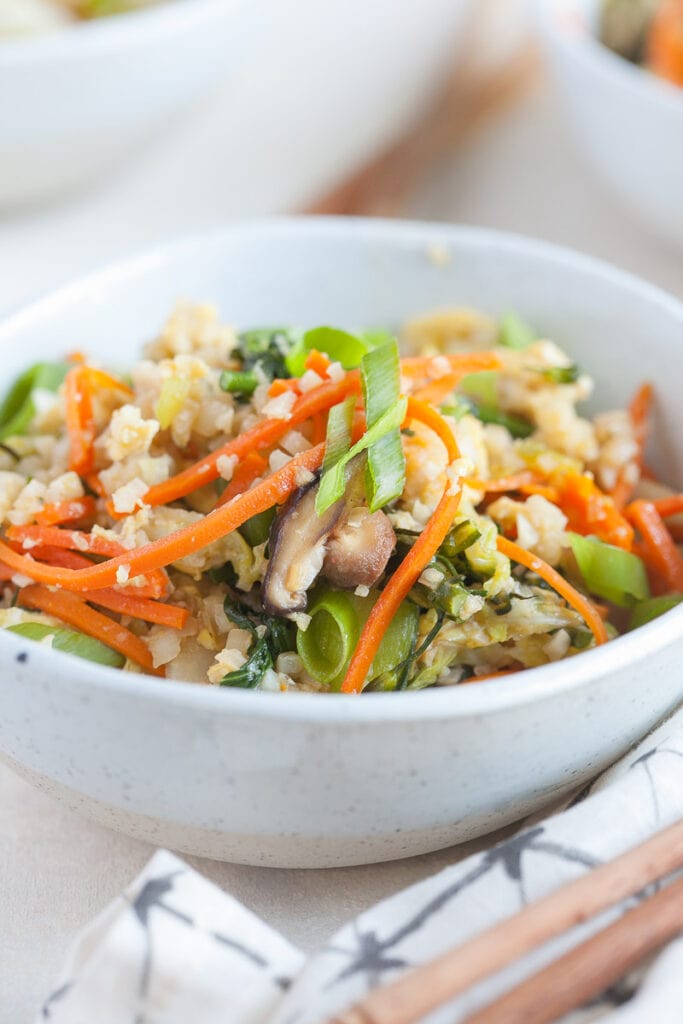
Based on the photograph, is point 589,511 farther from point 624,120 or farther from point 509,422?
point 624,120

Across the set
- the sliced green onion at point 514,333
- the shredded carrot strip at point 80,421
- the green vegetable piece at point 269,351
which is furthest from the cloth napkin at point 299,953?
the sliced green onion at point 514,333

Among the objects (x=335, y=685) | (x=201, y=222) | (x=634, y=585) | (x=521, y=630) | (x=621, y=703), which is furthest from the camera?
(x=201, y=222)

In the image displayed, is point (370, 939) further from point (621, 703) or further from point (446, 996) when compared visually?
point (621, 703)

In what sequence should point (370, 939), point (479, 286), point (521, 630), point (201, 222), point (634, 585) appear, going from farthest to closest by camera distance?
1. point (201, 222)
2. point (479, 286)
3. point (634, 585)
4. point (521, 630)
5. point (370, 939)

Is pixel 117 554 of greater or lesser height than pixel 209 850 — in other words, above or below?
above

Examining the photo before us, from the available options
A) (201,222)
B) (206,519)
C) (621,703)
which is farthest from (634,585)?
(201,222)

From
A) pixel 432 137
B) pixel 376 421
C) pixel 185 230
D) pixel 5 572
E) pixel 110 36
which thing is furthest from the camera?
pixel 432 137

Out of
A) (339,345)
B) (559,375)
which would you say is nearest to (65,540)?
(339,345)

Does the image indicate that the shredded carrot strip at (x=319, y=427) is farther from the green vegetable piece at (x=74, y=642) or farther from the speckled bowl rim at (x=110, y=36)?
the speckled bowl rim at (x=110, y=36)
